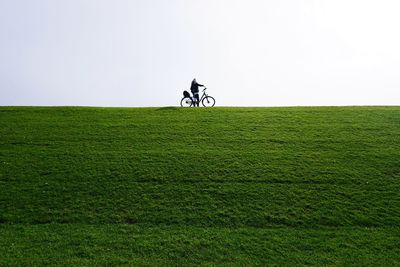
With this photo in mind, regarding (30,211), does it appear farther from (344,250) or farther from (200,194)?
(344,250)

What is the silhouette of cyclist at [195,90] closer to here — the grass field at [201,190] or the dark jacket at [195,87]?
the dark jacket at [195,87]

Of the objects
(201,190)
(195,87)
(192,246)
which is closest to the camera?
(192,246)

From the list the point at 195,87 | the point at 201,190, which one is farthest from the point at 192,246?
the point at 195,87

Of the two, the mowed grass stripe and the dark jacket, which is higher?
the dark jacket

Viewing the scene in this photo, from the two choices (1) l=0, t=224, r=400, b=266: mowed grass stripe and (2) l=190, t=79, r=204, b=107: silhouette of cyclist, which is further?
(2) l=190, t=79, r=204, b=107: silhouette of cyclist

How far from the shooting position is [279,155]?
19.4 m

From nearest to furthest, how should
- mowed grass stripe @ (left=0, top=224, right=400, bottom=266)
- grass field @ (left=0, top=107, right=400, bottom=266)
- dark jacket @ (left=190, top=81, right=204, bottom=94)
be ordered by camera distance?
mowed grass stripe @ (left=0, top=224, right=400, bottom=266), grass field @ (left=0, top=107, right=400, bottom=266), dark jacket @ (left=190, top=81, right=204, bottom=94)

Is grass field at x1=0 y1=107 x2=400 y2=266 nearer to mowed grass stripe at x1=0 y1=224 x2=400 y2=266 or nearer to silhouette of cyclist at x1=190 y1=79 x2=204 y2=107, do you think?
mowed grass stripe at x1=0 y1=224 x2=400 y2=266

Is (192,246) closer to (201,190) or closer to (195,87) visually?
(201,190)

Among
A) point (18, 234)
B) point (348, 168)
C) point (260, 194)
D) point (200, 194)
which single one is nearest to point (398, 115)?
point (348, 168)

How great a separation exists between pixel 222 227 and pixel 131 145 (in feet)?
30.8

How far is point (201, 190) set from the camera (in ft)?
51.1

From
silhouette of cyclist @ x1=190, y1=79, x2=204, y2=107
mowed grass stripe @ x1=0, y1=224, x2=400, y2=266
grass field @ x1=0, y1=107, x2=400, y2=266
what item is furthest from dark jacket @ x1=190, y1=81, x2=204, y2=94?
mowed grass stripe @ x1=0, y1=224, x2=400, y2=266

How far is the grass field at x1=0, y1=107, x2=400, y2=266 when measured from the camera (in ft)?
37.4
